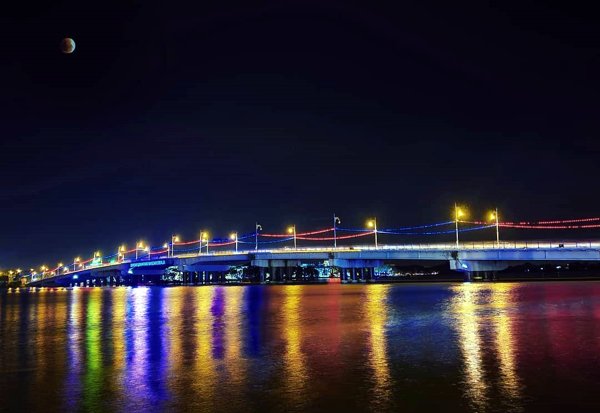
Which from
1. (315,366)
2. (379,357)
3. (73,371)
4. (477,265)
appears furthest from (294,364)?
(477,265)

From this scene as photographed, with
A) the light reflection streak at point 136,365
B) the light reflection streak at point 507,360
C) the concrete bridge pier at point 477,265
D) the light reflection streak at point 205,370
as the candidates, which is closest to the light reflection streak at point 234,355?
the light reflection streak at point 205,370

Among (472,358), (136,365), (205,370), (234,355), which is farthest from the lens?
(234,355)

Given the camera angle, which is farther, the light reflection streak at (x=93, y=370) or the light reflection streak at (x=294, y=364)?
the light reflection streak at (x=294, y=364)

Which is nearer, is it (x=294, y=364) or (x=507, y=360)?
(x=507, y=360)

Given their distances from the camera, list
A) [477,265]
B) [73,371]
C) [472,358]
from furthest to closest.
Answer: [477,265]
[472,358]
[73,371]

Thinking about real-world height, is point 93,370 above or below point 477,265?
below

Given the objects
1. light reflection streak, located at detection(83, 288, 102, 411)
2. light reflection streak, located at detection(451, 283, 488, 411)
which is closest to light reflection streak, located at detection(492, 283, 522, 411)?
light reflection streak, located at detection(451, 283, 488, 411)

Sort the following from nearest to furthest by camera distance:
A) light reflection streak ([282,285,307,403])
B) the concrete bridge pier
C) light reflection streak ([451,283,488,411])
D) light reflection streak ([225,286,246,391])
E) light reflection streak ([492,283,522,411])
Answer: light reflection streak ([492,283,522,411]) → light reflection streak ([451,283,488,411]) → light reflection streak ([282,285,307,403]) → light reflection streak ([225,286,246,391]) → the concrete bridge pier

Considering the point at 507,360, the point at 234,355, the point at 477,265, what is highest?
the point at 477,265

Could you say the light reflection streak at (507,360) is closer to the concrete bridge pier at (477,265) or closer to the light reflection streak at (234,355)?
the light reflection streak at (234,355)

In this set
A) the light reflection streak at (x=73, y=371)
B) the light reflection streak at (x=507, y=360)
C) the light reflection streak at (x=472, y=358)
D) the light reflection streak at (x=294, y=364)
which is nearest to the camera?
the light reflection streak at (x=507, y=360)

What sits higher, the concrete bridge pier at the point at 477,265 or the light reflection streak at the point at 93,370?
the concrete bridge pier at the point at 477,265

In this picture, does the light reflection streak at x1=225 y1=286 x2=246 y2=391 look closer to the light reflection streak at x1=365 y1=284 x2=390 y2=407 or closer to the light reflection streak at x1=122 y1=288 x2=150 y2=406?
the light reflection streak at x1=122 y1=288 x2=150 y2=406

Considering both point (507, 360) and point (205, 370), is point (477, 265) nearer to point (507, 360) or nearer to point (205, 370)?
point (507, 360)
